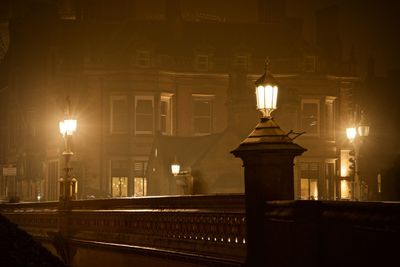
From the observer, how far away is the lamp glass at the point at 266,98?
631 inches

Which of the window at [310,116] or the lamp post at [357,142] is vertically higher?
the window at [310,116]

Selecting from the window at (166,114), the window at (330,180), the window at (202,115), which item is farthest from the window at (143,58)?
the window at (330,180)

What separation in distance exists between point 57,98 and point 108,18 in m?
9.09

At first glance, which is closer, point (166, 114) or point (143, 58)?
point (143, 58)

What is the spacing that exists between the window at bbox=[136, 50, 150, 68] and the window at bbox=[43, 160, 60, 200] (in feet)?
27.7

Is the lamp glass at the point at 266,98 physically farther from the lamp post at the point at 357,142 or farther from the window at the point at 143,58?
the window at the point at 143,58

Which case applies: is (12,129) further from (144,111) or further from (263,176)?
(263,176)

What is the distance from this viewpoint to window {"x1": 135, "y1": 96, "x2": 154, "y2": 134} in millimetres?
58469

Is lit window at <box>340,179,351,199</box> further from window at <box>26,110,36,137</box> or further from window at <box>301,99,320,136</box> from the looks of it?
window at <box>26,110,36,137</box>

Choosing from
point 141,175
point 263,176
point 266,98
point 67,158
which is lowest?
point 263,176

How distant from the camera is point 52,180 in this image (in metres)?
61.1

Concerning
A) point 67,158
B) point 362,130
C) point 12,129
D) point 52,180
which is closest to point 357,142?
point 362,130

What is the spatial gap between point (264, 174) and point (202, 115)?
45996 mm

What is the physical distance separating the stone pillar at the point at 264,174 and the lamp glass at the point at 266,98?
1.16 meters
